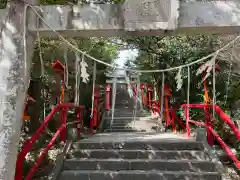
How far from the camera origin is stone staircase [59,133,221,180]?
5332 mm

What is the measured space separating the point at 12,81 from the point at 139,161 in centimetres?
299

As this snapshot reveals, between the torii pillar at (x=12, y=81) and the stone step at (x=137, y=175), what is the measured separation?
2024mm

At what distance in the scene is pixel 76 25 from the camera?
3629 millimetres

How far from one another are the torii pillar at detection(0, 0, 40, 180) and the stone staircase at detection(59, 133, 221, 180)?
213 cm

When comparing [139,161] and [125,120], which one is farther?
[125,120]

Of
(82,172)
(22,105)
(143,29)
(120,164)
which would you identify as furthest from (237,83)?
(22,105)

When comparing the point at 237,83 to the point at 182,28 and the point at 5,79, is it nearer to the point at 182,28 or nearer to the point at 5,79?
the point at 182,28

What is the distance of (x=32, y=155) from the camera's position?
6820mm

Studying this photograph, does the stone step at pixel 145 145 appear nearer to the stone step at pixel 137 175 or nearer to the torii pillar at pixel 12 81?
the stone step at pixel 137 175

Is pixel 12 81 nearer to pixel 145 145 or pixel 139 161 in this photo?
pixel 139 161

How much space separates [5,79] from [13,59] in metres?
0.24

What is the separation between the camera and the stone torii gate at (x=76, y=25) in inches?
137

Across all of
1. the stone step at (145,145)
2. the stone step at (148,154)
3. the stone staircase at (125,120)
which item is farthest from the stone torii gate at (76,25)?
the stone staircase at (125,120)

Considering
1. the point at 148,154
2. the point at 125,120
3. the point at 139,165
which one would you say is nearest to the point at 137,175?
the point at 139,165
